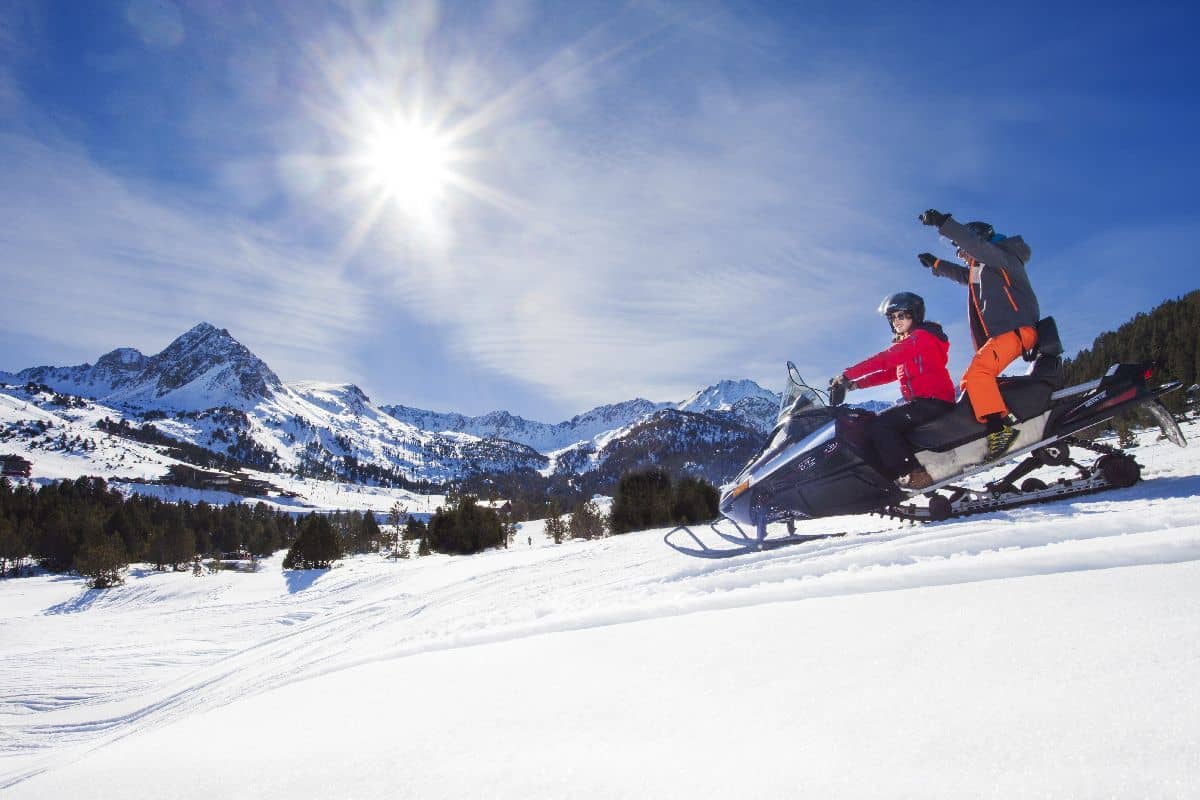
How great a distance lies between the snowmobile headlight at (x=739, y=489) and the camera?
6.05 metres

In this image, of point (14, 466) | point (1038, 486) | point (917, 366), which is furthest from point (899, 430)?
point (14, 466)

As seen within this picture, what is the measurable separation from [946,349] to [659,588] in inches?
163

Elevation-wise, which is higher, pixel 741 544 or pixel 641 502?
pixel 641 502

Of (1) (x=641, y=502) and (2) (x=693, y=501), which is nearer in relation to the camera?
(2) (x=693, y=501)

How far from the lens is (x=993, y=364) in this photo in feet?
16.9

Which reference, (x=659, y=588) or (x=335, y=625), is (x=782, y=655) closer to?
(x=659, y=588)

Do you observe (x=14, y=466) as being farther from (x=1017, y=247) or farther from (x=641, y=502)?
(x=1017, y=247)

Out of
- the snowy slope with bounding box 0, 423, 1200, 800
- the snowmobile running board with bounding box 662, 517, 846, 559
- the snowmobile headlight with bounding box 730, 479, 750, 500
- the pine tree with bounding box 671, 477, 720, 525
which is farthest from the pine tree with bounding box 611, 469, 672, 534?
the snowy slope with bounding box 0, 423, 1200, 800

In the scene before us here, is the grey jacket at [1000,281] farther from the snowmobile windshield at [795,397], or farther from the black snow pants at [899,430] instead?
the snowmobile windshield at [795,397]

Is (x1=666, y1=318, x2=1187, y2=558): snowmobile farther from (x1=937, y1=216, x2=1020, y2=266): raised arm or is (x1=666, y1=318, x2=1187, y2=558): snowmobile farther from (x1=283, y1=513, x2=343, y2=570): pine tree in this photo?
(x1=283, y1=513, x2=343, y2=570): pine tree

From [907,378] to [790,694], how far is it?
195 inches

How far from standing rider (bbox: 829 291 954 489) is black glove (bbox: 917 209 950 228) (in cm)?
91

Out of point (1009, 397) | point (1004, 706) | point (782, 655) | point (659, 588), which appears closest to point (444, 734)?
point (782, 655)

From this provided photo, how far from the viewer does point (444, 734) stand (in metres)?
1.83
